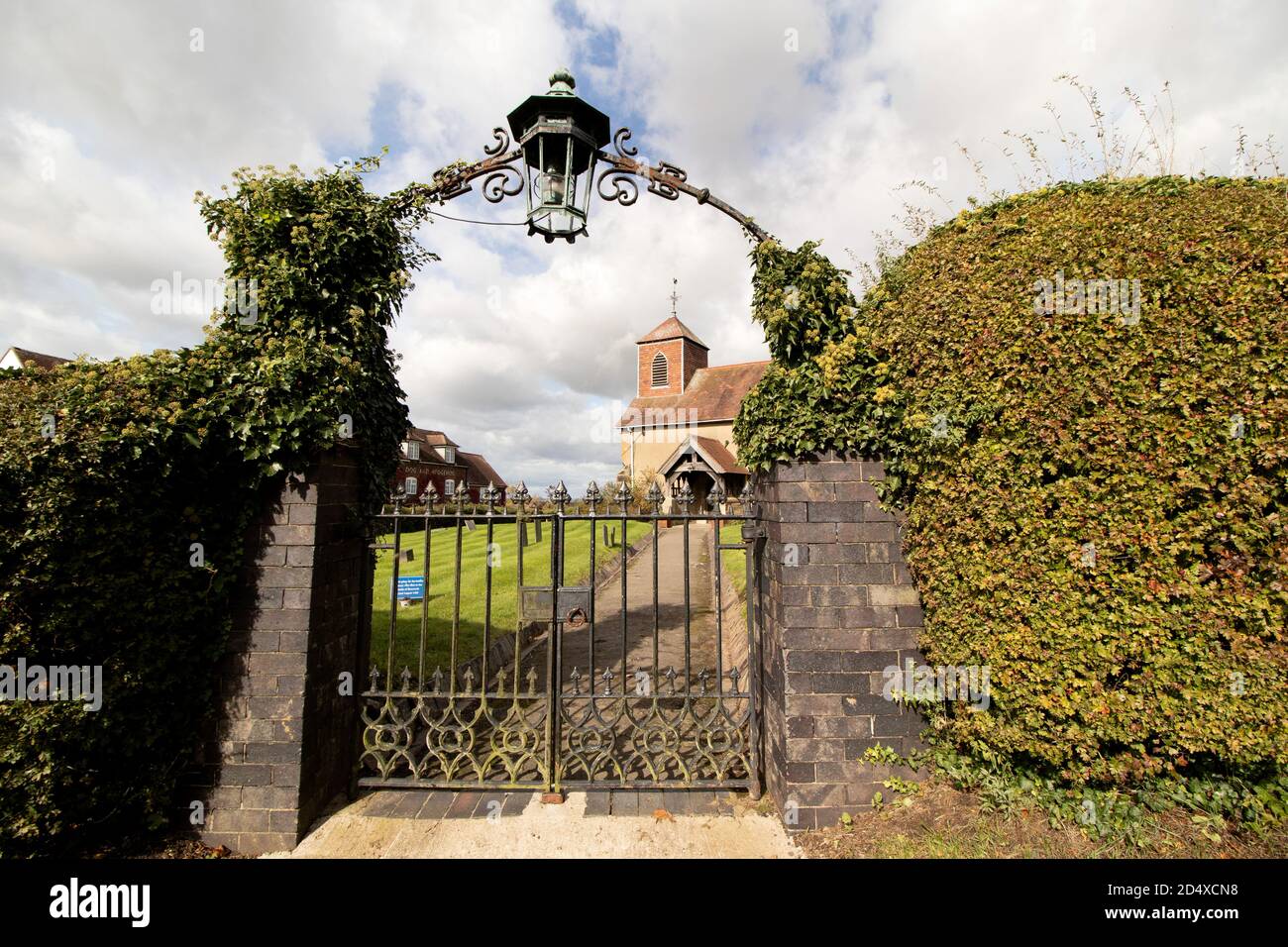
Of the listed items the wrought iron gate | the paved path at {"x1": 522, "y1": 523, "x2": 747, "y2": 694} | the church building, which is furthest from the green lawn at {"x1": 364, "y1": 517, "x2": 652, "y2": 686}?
the church building

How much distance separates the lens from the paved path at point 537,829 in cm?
350

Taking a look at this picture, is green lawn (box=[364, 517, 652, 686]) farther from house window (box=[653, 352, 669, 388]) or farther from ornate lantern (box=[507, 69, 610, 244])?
house window (box=[653, 352, 669, 388])

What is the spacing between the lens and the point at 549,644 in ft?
13.5

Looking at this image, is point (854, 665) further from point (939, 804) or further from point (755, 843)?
point (755, 843)

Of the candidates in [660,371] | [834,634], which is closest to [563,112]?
[834,634]

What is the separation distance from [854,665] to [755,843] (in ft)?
4.61

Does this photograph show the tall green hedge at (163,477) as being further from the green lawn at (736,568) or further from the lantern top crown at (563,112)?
the green lawn at (736,568)

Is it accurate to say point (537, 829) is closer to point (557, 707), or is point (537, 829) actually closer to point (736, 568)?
point (557, 707)

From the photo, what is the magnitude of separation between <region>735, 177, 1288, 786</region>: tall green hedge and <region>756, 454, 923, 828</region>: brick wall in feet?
0.85

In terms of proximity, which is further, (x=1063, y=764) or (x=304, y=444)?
(x=304, y=444)

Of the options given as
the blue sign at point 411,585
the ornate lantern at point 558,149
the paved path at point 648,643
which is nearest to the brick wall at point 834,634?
the paved path at point 648,643

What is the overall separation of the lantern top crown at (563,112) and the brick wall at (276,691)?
3.10 m

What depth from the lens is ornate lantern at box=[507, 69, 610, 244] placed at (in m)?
3.94
